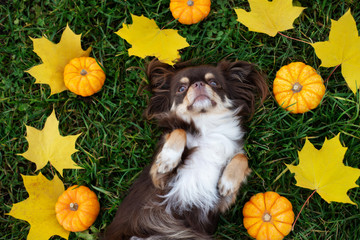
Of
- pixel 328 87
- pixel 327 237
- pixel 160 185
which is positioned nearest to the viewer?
pixel 160 185

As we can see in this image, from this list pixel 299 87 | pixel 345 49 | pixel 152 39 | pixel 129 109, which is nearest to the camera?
pixel 345 49

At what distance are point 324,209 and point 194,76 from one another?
1950 millimetres

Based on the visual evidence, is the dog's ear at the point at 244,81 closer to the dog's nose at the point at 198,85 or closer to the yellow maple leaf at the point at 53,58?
the dog's nose at the point at 198,85

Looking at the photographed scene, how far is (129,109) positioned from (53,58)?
97 centimetres

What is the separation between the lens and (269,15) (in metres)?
3.73

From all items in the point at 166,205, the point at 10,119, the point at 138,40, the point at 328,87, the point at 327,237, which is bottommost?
the point at 327,237

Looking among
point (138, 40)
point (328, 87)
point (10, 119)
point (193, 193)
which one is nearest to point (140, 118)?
point (138, 40)

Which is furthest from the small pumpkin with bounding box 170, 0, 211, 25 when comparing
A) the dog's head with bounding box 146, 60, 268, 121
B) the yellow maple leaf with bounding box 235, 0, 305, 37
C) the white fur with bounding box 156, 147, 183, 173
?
the white fur with bounding box 156, 147, 183, 173

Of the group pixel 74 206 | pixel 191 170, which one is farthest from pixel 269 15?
pixel 74 206

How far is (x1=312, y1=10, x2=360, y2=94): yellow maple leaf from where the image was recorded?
3.49m

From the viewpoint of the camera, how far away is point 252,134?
3.97m

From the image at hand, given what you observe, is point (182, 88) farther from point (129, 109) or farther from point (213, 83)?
point (129, 109)

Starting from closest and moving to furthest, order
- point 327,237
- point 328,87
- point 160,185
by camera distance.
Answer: point 160,185, point 327,237, point 328,87

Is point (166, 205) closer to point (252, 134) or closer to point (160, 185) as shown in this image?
point (160, 185)
